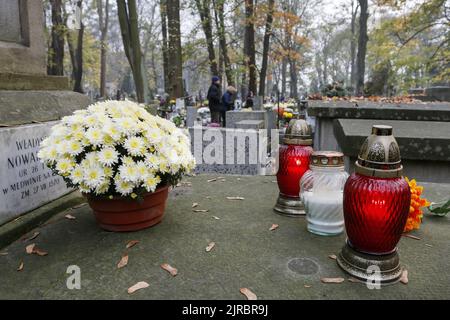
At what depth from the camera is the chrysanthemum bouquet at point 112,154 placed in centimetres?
198

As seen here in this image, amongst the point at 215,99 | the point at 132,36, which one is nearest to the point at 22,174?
the point at 132,36

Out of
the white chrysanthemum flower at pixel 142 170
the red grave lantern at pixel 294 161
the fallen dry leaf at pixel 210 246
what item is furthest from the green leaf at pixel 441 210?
the white chrysanthemum flower at pixel 142 170

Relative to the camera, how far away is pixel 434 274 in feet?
5.65

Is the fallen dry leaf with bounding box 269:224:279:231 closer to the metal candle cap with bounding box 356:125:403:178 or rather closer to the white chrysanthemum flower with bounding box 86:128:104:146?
the metal candle cap with bounding box 356:125:403:178

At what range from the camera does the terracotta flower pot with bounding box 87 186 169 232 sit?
2123mm

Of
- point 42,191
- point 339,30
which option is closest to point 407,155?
point 42,191

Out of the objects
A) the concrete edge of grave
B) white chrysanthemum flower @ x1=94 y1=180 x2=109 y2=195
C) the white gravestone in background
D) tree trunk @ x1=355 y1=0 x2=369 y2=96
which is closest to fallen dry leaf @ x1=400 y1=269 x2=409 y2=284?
white chrysanthemum flower @ x1=94 y1=180 x2=109 y2=195

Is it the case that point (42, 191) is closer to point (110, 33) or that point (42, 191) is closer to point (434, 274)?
point (434, 274)

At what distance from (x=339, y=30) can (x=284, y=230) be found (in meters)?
48.5

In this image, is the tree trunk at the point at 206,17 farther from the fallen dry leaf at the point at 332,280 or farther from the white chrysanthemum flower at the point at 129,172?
the fallen dry leaf at the point at 332,280

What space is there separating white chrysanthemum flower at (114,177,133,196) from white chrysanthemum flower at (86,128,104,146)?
0.80 ft

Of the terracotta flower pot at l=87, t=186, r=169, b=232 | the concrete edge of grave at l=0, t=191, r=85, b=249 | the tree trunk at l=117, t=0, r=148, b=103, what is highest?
the tree trunk at l=117, t=0, r=148, b=103

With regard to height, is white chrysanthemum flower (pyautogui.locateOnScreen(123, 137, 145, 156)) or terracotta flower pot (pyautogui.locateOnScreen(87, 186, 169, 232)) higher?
white chrysanthemum flower (pyautogui.locateOnScreen(123, 137, 145, 156))

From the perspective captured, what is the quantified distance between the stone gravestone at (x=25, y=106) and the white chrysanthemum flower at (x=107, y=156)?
0.84 metres
